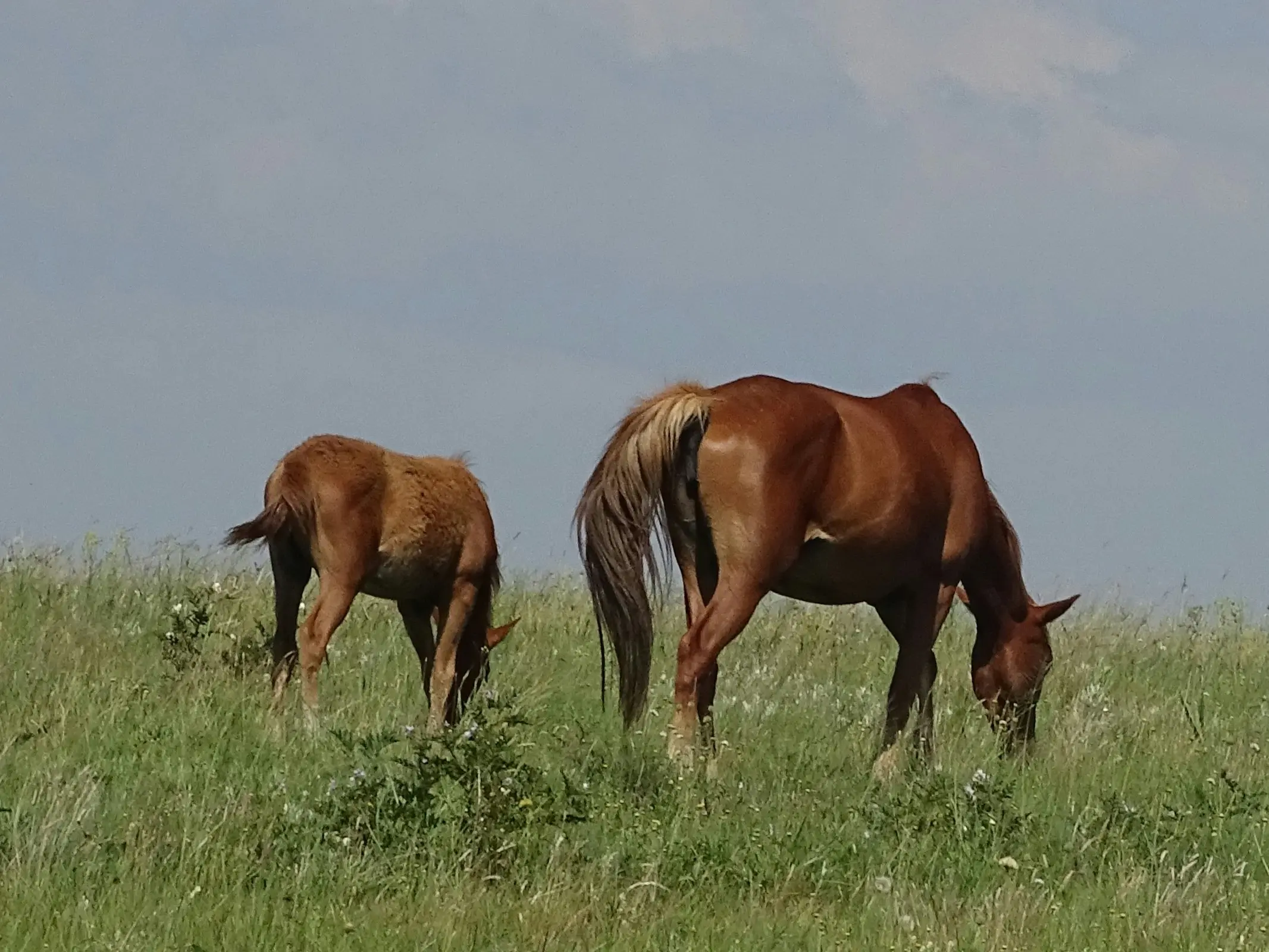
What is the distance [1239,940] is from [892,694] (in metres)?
3.52

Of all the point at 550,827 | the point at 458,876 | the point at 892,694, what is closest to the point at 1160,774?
the point at 892,694

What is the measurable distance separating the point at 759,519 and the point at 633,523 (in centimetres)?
56

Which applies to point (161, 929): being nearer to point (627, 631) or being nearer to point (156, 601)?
point (627, 631)

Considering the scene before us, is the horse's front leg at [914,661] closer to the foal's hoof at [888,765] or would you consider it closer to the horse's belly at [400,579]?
the foal's hoof at [888,765]

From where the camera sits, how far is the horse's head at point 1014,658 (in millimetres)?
9305

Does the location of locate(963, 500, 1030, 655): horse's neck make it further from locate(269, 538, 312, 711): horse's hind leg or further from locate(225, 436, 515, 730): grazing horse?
locate(269, 538, 312, 711): horse's hind leg

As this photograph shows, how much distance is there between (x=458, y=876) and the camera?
530cm

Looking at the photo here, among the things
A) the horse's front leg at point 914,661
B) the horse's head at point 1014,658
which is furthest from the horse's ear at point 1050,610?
the horse's front leg at point 914,661

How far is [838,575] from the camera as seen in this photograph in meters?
8.15

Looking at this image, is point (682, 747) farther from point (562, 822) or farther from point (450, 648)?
point (450, 648)

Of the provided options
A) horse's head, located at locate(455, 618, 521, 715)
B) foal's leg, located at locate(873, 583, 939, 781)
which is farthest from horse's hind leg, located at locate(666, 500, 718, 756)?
horse's head, located at locate(455, 618, 521, 715)

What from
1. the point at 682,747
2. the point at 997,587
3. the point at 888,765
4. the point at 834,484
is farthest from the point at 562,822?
the point at 997,587

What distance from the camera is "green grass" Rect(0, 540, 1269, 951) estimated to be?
4910mm

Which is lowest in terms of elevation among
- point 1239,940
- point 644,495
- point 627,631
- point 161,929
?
point 161,929
